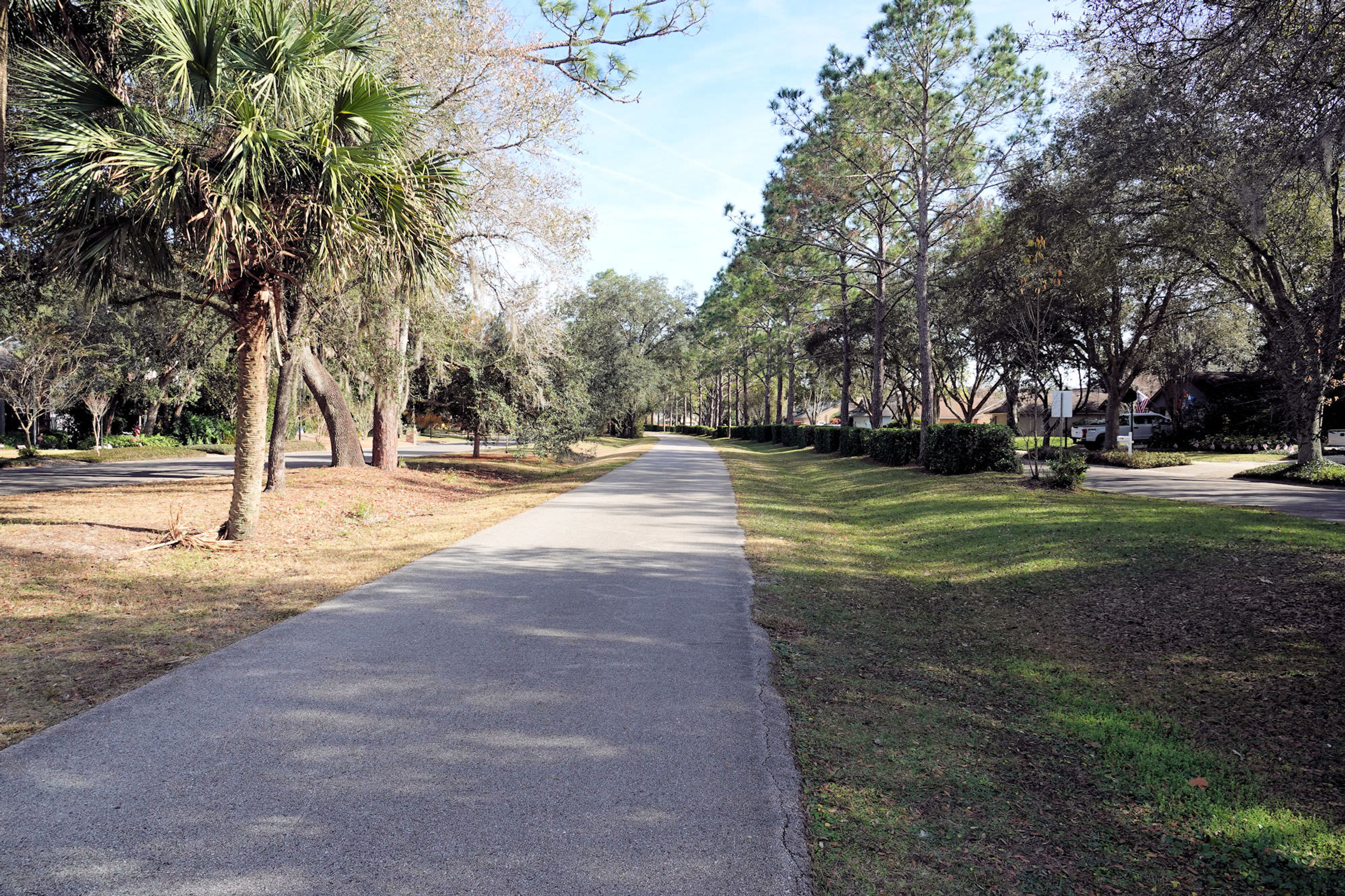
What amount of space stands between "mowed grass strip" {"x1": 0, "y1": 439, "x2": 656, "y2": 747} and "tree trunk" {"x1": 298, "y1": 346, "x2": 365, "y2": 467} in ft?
5.93

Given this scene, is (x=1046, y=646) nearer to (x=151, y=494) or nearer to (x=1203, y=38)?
(x=1203, y=38)

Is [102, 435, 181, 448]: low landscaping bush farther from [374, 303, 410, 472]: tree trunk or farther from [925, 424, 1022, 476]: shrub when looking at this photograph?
[925, 424, 1022, 476]: shrub

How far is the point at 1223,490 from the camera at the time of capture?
1462 cm

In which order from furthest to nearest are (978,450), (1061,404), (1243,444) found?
(1243,444)
(1061,404)
(978,450)

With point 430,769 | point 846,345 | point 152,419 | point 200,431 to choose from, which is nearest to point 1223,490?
point 430,769

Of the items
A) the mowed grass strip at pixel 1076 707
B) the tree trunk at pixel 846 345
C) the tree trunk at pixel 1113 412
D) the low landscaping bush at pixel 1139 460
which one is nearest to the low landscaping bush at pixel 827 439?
the tree trunk at pixel 846 345

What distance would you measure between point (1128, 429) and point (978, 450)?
85.5ft

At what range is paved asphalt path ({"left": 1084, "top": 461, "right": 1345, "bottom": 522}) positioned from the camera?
11398 mm

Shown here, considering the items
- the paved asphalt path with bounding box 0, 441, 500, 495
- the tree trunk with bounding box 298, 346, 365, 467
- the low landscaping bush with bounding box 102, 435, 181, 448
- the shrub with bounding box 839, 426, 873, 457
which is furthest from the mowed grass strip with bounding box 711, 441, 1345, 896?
the low landscaping bush with bounding box 102, 435, 181, 448

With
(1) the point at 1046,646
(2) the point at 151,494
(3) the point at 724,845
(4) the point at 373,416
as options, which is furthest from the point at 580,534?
(4) the point at 373,416

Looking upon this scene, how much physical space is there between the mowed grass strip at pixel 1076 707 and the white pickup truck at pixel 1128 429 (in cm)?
2853

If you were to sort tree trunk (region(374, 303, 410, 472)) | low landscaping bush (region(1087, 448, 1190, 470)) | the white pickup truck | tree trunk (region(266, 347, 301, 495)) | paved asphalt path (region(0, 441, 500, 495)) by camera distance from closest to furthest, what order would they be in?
tree trunk (region(266, 347, 301, 495)) < tree trunk (region(374, 303, 410, 472)) < paved asphalt path (region(0, 441, 500, 495)) < low landscaping bush (region(1087, 448, 1190, 470)) < the white pickup truck

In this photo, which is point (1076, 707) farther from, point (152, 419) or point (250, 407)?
point (152, 419)

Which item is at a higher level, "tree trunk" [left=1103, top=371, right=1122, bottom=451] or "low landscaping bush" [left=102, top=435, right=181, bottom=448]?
"tree trunk" [left=1103, top=371, right=1122, bottom=451]
